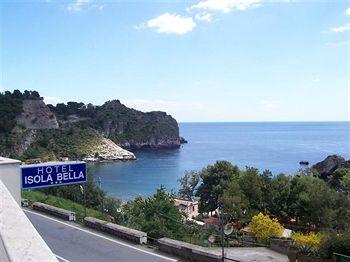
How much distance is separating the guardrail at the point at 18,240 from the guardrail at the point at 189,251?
5.42 m

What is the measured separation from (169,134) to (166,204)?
14465cm

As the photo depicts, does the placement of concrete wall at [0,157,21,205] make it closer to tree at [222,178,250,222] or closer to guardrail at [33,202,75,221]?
guardrail at [33,202,75,221]

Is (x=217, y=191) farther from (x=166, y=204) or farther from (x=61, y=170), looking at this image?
(x=61, y=170)

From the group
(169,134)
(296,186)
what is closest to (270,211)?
(296,186)

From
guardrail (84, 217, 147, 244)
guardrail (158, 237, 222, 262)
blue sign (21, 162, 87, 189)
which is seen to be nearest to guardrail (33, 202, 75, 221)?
guardrail (84, 217, 147, 244)

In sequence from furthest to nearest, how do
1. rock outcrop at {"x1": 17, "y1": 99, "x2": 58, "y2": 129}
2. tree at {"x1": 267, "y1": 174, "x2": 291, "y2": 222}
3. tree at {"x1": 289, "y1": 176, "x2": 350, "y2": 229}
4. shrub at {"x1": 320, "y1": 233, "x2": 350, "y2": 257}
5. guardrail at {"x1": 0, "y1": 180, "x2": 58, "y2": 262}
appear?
rock outcrop at {"x1": 17, "y1": 99, "x2": 58, "y2": 129}
tree at {"x1": 267, "y1": 174, "x2": 291, "y2": 222}
tree at {"x1": 289, "y1": 176, "x2": 350, "y2": 229}
shrub at {"x1": 320, "y1": 233, "x2": 350, "y2": 257}
guardrail at {"x1": 0, "y1": 180, "x2": 58, "y2": 262}

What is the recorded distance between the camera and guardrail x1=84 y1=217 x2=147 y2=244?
886 centimetres

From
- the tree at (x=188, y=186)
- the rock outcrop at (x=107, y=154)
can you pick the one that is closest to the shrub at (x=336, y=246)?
the tree at (x=188, y=186)

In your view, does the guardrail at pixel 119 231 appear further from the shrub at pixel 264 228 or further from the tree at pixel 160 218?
the shrub at pixel 264 228

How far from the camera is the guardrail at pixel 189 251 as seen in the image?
7454 mm

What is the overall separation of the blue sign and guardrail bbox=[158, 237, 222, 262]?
2663mm

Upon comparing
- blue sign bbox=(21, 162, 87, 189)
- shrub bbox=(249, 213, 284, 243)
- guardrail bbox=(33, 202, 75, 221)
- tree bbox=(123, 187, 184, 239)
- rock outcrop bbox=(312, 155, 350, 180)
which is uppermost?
blue sign bbox=(21, 162, 87, 189)

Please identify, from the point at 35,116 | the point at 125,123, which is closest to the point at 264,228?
the point at 35,116

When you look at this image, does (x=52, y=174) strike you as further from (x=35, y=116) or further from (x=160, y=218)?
(x=35, y=116)
